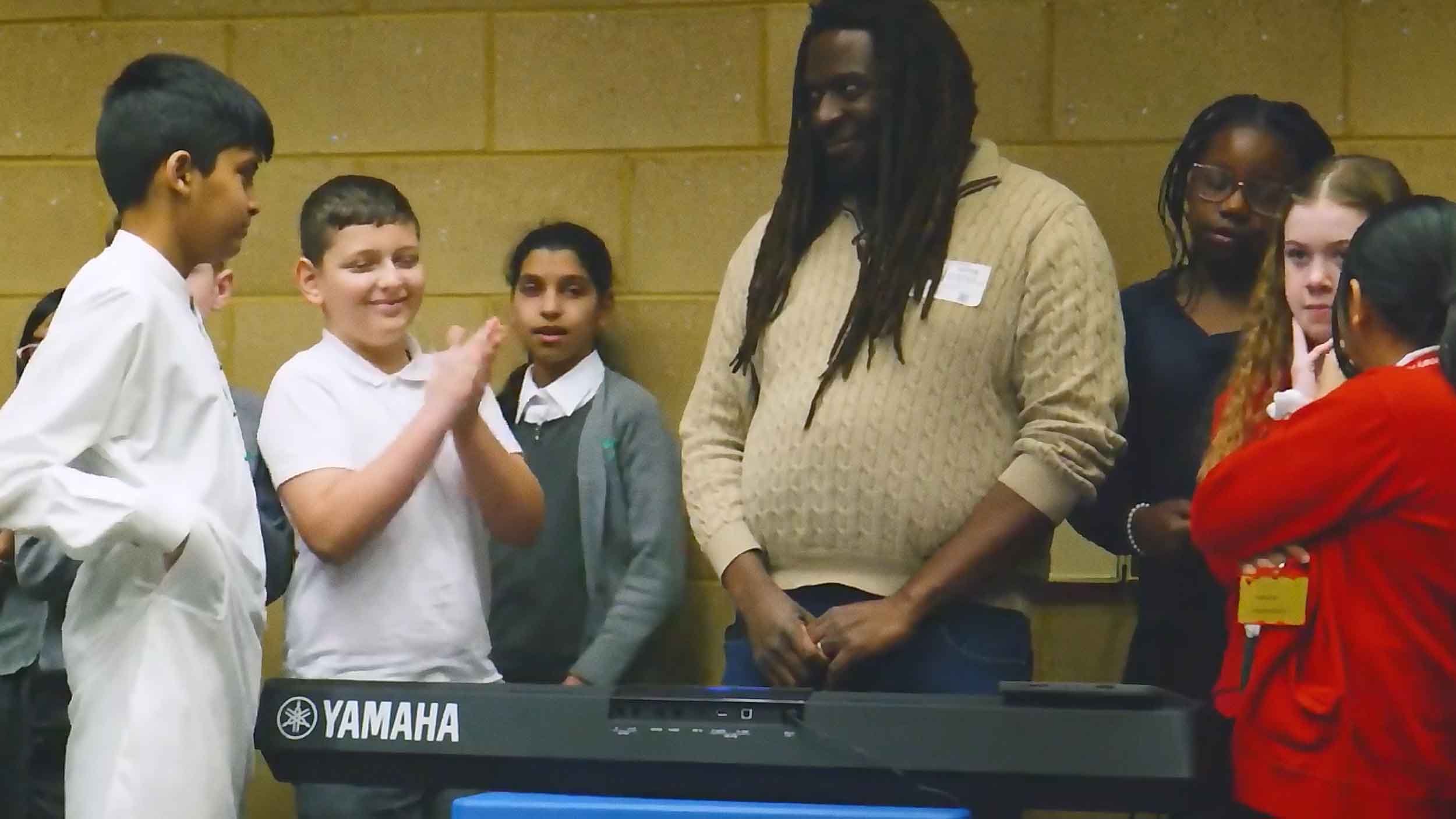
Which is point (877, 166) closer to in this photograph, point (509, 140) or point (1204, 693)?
point (1204, 693)

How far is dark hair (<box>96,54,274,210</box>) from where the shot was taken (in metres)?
1.97

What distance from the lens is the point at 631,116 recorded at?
3.14 m

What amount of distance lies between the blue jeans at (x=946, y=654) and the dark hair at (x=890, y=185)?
0.91 feet

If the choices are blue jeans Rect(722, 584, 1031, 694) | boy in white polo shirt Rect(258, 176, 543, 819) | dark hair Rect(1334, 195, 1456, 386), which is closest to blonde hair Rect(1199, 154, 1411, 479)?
dark hair Rect(1334, 195, 1456, 386)

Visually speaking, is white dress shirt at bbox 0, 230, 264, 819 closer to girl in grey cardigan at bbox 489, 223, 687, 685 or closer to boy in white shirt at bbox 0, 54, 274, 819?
boy in white shirt at bbox 0, 54, 274, 819

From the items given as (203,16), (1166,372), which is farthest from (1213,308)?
(203,16)

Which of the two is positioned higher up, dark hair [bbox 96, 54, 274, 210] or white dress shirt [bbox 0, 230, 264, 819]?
dark hair [bbox 96, 54, 274, 210]

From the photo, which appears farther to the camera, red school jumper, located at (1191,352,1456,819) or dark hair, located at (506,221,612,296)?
dark hair, located at (506,221,612,296)

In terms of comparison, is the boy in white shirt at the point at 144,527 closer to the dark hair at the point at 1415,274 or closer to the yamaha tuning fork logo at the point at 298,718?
the yamaha tuning fork logo at the point at 298,718

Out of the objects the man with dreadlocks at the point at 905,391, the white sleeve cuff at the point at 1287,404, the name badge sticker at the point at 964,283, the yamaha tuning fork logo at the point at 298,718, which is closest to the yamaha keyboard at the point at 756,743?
the yamaha tuning fork logo at the point at 298,718

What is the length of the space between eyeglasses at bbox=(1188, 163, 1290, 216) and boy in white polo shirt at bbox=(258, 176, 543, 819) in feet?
3.37

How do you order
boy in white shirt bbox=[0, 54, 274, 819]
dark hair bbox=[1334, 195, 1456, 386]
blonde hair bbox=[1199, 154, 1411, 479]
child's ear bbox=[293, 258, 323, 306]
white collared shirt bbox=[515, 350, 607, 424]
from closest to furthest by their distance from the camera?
boy in white shirt bbox=[0, 54, 274, 819], dark hair bbox=[1334, 195, 1456, 386], blonde hair bbox=[1199, 154, 1411, 479], child's ear bbox=[293, 258, 323, 306], white collared shirt bbox=[515, 350, 607, 424]

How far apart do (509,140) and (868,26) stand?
3.85 feet

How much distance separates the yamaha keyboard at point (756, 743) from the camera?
5.39 ft
